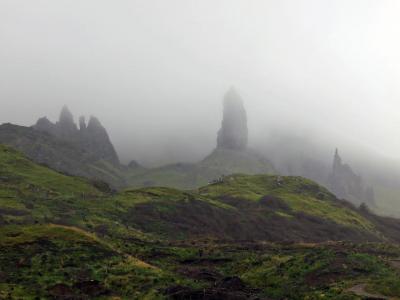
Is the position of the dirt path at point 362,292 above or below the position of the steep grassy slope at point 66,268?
above

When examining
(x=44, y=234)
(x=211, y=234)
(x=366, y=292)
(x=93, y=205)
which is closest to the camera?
(x=366, y=292)

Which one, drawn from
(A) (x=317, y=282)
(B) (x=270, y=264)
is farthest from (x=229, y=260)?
(A) (x=317, y=282)

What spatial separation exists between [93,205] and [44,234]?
235ft

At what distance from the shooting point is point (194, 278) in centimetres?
8444

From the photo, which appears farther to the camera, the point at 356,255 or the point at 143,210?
the point at 143,210

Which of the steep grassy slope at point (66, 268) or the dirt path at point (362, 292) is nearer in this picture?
the dirt path at point (362, 292)

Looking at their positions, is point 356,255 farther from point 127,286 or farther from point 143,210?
point 143,210

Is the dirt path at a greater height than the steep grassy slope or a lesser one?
greater

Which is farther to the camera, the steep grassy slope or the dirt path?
the steep grassy slope

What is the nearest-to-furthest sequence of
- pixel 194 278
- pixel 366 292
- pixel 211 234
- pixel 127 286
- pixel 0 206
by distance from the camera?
1. pixel 366 292
2. pixel 127 286
3. pixel 194 278
4. pixel 0 206
5. pixel 211 234

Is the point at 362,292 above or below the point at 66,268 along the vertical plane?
above

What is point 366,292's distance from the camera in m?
67.8

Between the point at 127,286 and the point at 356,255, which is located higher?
the point at 356,255

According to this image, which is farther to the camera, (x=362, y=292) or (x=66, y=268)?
(x=66, y=268)
